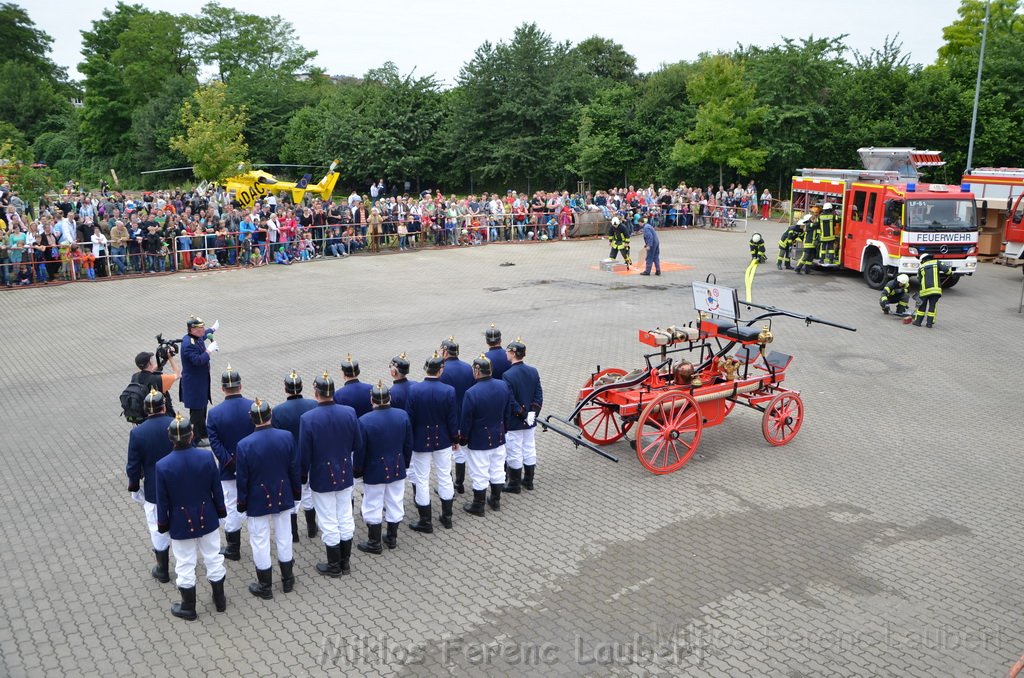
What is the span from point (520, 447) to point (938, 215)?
14.7 m

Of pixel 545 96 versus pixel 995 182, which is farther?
pixel 545 96

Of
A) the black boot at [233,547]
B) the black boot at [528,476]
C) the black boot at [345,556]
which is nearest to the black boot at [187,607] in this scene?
the black boot at [233,547]

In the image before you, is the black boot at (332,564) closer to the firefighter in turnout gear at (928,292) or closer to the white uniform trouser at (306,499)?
the white uniform trouser at (306,499)

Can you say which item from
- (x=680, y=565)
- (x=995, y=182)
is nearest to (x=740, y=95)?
(x=995, y=182)

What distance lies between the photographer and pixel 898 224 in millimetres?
19516

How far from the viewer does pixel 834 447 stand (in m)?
10.4

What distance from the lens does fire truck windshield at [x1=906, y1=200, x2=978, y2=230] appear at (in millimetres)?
19188

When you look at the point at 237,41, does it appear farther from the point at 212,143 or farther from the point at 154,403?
the point at 154,403

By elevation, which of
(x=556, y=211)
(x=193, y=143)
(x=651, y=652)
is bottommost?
(x=651, y=652)

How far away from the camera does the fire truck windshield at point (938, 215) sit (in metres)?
19.2

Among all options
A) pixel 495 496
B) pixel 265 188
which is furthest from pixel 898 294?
pixel 265 188

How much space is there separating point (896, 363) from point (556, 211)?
55.6 ft

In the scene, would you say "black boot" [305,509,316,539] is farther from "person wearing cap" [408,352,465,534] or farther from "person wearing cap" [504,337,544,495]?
"person wearing cap" [504,337,544,495]

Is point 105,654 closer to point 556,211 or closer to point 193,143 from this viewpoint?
point 556,211
